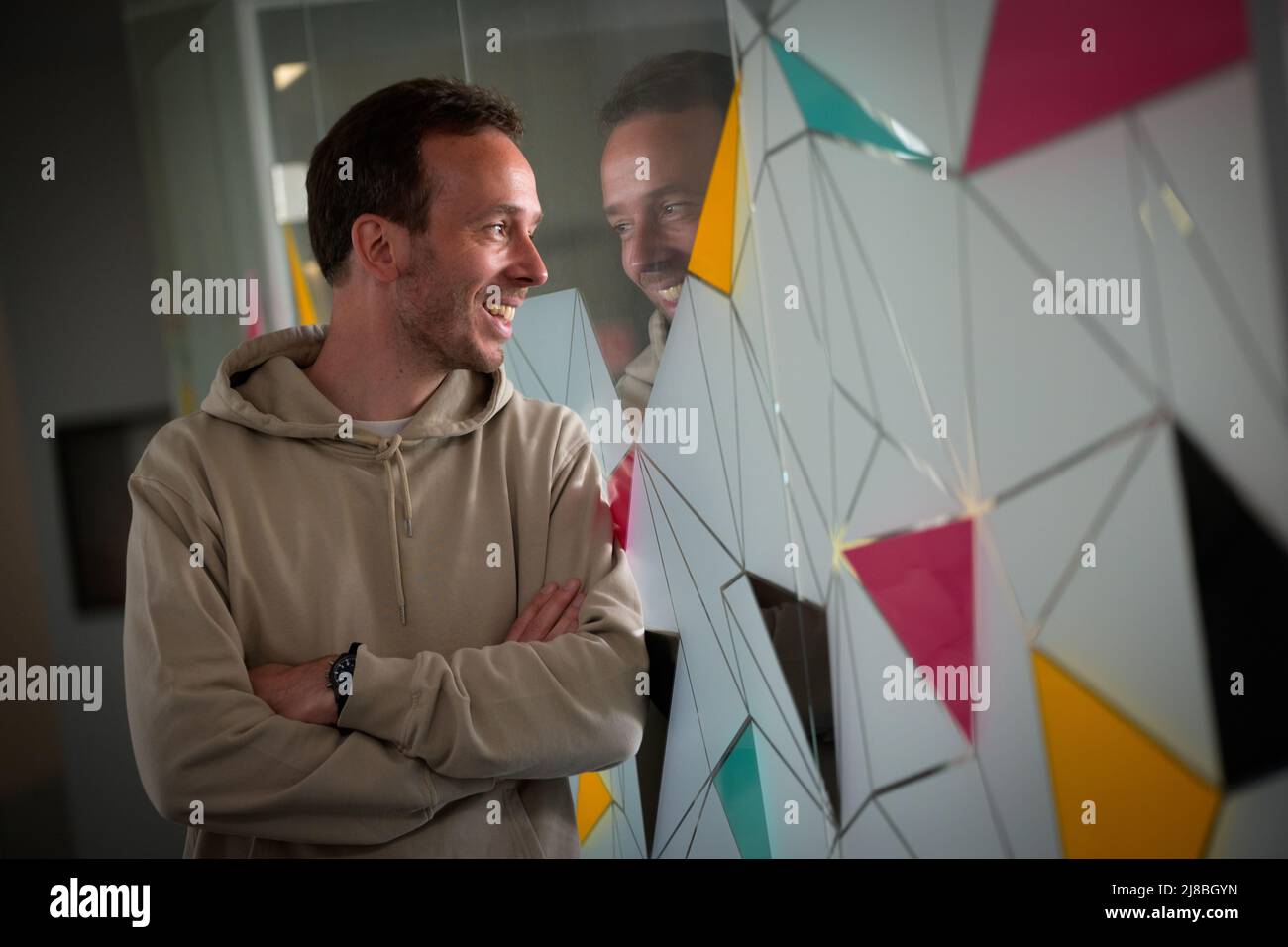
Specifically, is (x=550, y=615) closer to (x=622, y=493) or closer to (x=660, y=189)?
(x=622, y=493)

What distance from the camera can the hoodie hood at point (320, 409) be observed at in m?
1.89

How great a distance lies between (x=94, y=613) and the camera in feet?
6.97

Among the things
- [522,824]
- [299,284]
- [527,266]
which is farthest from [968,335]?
[299,284]

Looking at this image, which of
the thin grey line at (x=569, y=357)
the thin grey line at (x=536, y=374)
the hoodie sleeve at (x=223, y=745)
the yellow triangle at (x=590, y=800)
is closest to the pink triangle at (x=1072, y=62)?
the thin grey line at (x=569, y=357)

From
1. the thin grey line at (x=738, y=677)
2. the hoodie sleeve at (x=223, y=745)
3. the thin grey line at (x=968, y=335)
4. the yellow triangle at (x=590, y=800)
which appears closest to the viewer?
the hoodie sleeve at (x=223, y=745)

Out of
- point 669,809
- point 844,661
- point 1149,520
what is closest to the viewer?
point 1149,520

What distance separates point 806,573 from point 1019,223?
67 cm

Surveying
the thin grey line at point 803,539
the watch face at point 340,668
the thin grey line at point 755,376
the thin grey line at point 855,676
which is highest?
the thin grey line at point 755,376

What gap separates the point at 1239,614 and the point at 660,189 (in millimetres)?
1174

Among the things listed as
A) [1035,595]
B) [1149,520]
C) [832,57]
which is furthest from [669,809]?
[832,57]

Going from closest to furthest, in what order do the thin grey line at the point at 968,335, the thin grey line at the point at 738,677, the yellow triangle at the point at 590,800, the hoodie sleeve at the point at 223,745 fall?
the hoodie sleeve at the point at 223,745
the thin grey line at the point at 968,335
the thin grey line at the point at 738,677
the yellow triangle at the point at 590,800

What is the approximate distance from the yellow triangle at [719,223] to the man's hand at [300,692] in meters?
0.91

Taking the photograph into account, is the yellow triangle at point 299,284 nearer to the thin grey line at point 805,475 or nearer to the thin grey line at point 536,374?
the thin grey line at point 536,374

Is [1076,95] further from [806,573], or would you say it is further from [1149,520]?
[806,573]
